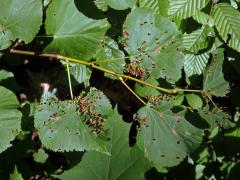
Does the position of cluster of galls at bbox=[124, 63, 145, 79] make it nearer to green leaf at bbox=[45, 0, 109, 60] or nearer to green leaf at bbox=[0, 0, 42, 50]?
green leaf at bbox=[45, 0, 109, 60]

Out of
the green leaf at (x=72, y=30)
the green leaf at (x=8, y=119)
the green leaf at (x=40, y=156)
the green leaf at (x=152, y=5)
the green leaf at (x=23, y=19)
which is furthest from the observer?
the green leaf at (x=40, y=156)

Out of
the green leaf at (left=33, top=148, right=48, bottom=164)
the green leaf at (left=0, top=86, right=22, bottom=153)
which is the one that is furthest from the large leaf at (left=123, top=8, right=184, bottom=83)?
the green leaf at (left=33, top=148, right=48, bottom=164)

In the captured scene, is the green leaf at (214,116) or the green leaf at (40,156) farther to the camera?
the green leaf at (40,156)

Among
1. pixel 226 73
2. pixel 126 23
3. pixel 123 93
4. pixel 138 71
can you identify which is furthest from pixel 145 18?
pixel 123 93

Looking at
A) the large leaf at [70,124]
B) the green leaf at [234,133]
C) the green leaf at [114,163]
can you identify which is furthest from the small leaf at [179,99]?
the large leaf at [70,124]

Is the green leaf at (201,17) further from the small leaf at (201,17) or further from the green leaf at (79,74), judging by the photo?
the green leaf at (79,74)

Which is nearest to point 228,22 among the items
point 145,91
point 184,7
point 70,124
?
point 184,7

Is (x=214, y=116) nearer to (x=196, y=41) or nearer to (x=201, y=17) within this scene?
(x=196, y=41)
